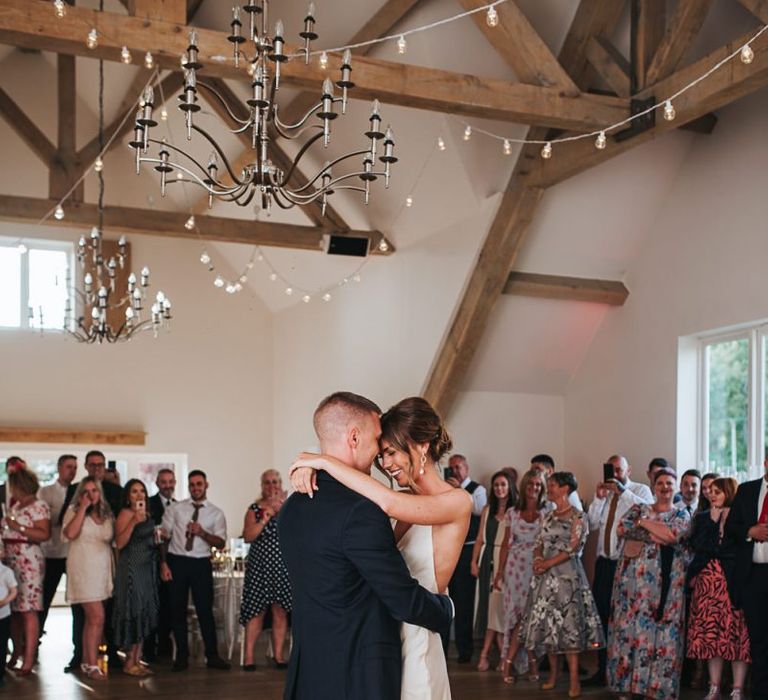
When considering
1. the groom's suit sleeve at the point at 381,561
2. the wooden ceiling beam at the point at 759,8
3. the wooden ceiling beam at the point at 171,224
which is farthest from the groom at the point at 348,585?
the wooden ceiling beam at the point at 171,224

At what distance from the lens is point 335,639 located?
103 inches

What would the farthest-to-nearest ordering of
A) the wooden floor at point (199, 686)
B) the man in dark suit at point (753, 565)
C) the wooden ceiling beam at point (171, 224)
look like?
the wooden ceiling beam at point (171, 224)
the wooden floor at point (199, 686)
the man in dark suit at point (753, 565)

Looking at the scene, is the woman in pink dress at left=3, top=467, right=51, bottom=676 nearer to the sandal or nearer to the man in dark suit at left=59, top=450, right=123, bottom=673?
the man in dark suit at left=59, top=450, right=123, bottom=673

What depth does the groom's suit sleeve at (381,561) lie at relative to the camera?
2.53 meters

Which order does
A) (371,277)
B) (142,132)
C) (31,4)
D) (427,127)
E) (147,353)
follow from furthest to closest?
(147,353)
(371,277)
(427,127)
(31,4)
(142,132)

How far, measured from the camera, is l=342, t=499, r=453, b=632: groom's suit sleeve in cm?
253

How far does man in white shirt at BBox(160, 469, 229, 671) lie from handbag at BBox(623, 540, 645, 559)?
2.83 meters

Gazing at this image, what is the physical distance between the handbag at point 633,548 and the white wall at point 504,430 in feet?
10.6

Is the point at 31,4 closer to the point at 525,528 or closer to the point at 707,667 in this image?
the point at 525,528

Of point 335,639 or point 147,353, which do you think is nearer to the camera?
point 335,639

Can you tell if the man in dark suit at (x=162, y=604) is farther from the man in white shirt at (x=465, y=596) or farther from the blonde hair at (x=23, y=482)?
the man in white shirt at (x=465, y=596)

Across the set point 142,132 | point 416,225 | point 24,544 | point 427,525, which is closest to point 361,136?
point 416,225

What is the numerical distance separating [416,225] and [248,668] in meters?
4.25

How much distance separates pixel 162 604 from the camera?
26.4 feet
